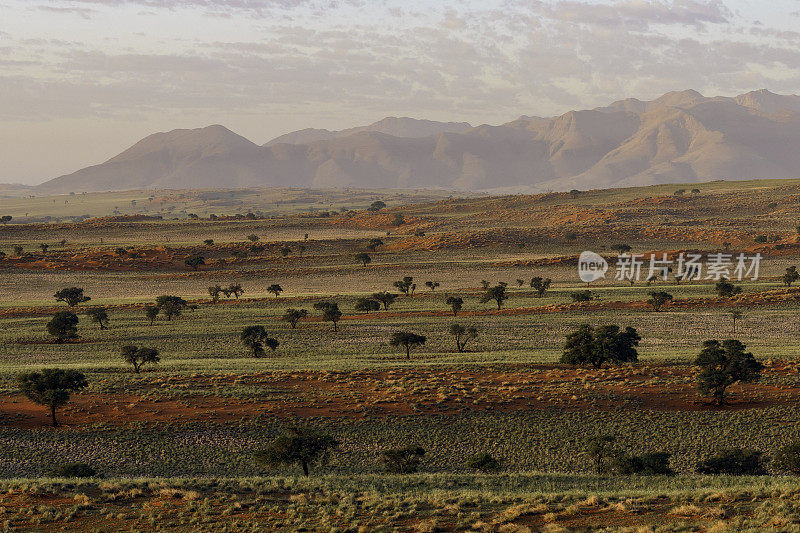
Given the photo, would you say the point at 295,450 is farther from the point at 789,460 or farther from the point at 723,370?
A: the point at 723,370

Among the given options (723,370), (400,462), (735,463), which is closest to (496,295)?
(723,370)

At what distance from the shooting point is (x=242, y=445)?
3522cm

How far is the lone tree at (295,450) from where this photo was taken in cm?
2952

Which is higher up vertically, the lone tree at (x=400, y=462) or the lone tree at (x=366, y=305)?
the lone tree at (x=366, y=305)

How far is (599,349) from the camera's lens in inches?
1954

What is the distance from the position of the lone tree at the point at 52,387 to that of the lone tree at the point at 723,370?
3712cm

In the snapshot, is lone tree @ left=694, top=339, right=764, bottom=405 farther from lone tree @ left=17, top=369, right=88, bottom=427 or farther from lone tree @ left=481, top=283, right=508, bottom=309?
lone tree @ left=17, top=369, right=88, bottom=427

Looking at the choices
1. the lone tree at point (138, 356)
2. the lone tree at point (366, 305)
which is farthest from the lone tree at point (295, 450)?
the lone tree at point (366, 305)

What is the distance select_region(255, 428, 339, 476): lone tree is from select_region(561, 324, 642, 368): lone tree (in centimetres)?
2524

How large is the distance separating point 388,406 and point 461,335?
24642 millimetres

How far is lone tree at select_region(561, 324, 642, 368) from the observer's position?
162 feet

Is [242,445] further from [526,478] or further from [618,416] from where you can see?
[618,416]

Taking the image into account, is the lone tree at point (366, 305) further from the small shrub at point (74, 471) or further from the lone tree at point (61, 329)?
the small shrub at point (74, 471)

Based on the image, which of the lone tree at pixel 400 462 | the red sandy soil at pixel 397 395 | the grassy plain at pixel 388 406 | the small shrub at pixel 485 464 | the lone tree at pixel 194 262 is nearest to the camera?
the grassy plain at pixel 388 406
